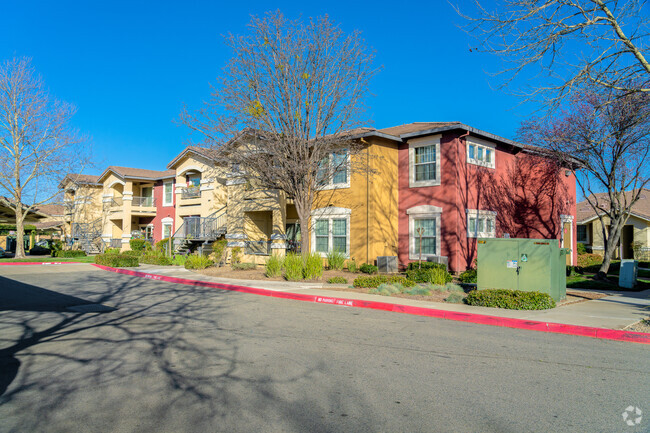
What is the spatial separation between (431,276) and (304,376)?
1066 centimetres

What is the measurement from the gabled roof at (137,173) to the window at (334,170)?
63.4 ft

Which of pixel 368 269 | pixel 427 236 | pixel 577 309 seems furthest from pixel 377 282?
pixel 427 236

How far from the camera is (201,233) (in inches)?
1089

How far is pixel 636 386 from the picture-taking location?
18.1 ft

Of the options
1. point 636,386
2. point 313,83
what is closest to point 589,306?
point 636,386

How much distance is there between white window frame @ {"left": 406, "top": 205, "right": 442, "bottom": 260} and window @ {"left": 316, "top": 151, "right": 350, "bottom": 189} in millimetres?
3347

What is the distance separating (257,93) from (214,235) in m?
11.5

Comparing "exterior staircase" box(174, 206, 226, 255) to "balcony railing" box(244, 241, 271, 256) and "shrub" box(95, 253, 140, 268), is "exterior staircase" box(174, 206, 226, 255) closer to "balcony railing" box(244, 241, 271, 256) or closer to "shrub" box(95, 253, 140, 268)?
"balcony railing" box(244, 241, 271, 256)

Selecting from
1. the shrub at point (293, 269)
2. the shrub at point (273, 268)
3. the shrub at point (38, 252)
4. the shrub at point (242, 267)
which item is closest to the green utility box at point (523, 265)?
the shrub at point (293, 269)

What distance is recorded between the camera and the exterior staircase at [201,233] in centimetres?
2734

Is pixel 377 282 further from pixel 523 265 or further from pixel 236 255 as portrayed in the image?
pixel 236 255

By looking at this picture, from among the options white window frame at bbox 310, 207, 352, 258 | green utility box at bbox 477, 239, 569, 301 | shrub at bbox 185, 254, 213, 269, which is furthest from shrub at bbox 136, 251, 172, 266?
green utility box at bbox 477, 239, 569, 301

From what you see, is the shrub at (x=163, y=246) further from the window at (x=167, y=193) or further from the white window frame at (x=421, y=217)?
the white window frame at (x=421, y=217)

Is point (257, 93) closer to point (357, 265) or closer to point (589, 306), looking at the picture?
point (357, 265)
